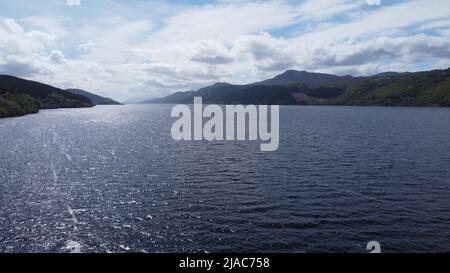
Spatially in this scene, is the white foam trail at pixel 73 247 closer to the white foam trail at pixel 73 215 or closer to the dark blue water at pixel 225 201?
the dark blue water at pixel 225 201

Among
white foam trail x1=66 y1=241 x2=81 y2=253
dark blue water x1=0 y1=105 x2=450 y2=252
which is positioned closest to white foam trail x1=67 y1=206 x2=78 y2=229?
dark blue water x1=0 y1=105 x2=450 y2=252

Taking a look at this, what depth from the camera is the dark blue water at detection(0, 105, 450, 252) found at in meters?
40.5

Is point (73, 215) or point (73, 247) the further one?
point (73, 215)

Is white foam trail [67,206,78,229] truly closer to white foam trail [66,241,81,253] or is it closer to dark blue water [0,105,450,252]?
dark blue water [0,105,450,252]

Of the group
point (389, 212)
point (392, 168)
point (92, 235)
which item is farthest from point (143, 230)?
point (392, 168)

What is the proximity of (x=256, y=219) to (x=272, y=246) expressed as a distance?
7.80 metres

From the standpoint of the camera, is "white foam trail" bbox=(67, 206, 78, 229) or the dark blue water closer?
the dark blue water

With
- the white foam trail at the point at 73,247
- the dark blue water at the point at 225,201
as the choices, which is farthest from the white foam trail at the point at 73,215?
the white foam trail at the point at 73,247

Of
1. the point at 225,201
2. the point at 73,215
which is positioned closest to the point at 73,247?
the point at 73,215

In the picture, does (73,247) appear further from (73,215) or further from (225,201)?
(225,201)

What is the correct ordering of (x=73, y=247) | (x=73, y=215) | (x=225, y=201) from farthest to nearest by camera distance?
(x=225, y=201) → (x=73, y=215) → (x=73, y=247)

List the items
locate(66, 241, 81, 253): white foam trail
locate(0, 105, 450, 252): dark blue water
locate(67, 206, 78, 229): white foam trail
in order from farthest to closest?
locate(67, 206, 78, 229): white foam trail < locate(0, 105, 450, 252): dark blue water < locate(66, 241, 81, 253): white foam trail

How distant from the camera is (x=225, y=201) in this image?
54062 mm
